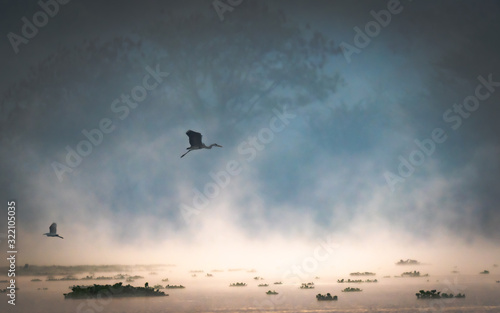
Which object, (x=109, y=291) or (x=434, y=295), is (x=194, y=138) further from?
(x=434, y=295)

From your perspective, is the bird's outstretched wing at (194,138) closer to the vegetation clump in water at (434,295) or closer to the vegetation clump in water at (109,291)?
the vegetation clump in water at (109,291)

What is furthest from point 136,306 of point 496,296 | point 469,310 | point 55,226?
point 496,296

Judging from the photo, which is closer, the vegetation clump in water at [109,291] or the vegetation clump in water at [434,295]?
the vegetation clump in water at [434,295]

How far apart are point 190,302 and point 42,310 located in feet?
33.9

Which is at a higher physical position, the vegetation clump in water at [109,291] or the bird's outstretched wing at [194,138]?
the bird's outstretched wing at [194,138]

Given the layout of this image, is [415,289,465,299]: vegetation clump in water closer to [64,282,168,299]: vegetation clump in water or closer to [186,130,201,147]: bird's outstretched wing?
[64,282,168,299]: vegetation clump in water

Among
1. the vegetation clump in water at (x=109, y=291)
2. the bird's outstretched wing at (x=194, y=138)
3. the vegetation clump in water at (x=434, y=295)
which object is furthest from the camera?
the vegetation clump in water at (x=109, y=291)

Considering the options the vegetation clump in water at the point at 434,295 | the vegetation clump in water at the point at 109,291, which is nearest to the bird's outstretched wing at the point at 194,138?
the vegetation clump in water at the point at 109,291

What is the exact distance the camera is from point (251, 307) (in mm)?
31750

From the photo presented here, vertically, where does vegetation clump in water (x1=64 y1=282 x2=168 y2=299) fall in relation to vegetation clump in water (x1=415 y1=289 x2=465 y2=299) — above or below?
above

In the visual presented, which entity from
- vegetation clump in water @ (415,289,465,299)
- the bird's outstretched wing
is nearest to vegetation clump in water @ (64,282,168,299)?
the bird's outstretched wing

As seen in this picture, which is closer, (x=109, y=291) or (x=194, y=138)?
(x=194, y=138)

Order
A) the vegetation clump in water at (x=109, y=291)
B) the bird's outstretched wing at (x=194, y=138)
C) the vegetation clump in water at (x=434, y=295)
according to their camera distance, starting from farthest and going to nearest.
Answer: the vegetation clump in water at (x=109, y=291) < the vegetation clump in water at (x=434, y=295) < the bird's outstretched wing at (x=194, y=138)

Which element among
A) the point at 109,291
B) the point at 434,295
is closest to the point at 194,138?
the point at 109,291
